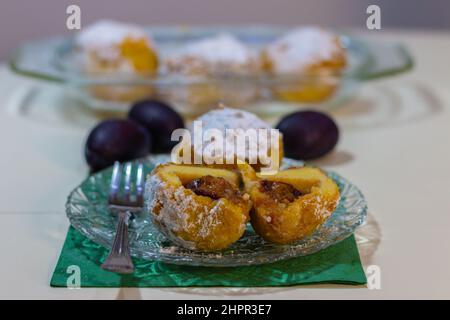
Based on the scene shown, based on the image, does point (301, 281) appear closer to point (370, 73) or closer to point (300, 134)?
point (300, 134)

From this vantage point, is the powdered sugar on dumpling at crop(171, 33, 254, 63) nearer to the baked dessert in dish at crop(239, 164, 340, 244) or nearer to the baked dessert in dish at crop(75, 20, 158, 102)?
the baked dessert in dish at crop(75, 20, 158, 102)

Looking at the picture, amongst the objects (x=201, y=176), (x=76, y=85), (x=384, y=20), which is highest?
(x=384, y=20)

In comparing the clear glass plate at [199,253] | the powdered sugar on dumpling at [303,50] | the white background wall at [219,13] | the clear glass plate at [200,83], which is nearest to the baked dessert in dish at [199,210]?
the clear glass plate at [199,253]

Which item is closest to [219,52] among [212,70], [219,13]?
[212,70]

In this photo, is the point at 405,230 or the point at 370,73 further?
the point at 370,73

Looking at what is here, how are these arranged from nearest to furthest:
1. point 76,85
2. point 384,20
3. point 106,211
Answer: point 106,211 < point 76,85 < point 384,20

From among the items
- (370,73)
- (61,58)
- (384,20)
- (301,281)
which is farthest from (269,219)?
(384,20)

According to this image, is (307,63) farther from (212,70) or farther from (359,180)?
(359,180)
